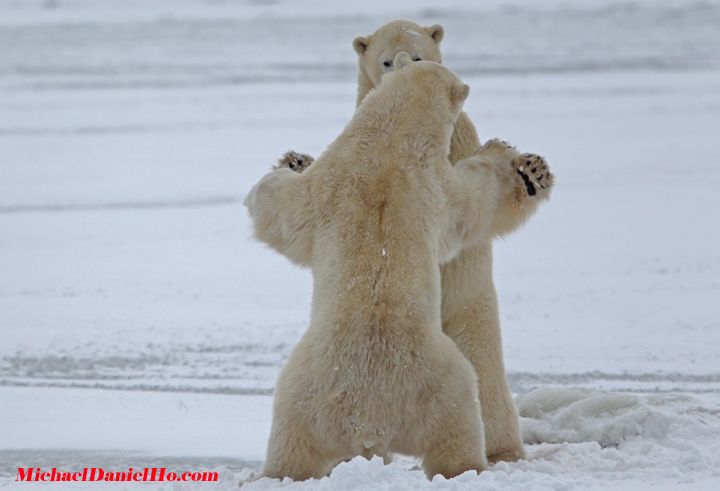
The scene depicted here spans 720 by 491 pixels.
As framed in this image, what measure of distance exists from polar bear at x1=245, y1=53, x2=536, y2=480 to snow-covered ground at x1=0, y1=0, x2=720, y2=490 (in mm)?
150

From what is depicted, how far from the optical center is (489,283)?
4410mm

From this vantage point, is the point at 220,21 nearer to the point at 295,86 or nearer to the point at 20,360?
the point at 295,86

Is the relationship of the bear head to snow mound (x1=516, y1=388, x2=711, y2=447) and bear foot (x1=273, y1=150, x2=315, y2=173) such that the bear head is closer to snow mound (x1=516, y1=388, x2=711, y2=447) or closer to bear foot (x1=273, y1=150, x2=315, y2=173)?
bear foot (x1=273, y1=150, x2=315, y2=173)

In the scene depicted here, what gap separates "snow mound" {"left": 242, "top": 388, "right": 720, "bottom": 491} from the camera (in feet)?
11.6

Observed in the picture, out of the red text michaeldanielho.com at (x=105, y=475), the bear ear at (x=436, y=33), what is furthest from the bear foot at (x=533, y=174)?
the red text michaeldanielho.com at (x=105, y=475)

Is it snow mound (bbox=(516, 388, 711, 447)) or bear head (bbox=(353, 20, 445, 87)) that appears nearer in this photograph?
snow mound (bbox=(516, 388, 711, 447))

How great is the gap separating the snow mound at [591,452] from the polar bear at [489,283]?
19 cm

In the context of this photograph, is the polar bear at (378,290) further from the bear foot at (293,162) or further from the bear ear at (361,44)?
the bear ear at (361,44)

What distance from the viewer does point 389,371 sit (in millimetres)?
3631

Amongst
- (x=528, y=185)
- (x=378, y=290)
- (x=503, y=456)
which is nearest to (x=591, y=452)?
(x=503, y=456)

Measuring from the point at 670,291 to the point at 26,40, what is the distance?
16.2 metres

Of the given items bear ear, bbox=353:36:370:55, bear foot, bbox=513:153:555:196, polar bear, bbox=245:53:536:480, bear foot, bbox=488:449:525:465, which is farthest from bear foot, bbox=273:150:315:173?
bear foot, bbox=488:449:525:465

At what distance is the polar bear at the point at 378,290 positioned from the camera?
3.63 metres

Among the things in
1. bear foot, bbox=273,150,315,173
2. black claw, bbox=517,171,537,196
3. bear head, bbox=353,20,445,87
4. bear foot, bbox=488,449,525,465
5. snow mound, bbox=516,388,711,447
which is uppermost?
bear head, bbox=353,20,445,87
